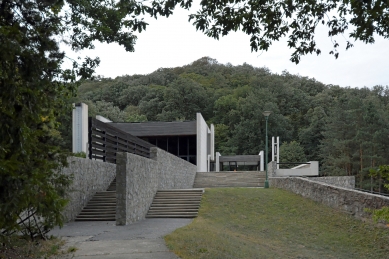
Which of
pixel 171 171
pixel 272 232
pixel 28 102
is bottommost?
pixel 272 232

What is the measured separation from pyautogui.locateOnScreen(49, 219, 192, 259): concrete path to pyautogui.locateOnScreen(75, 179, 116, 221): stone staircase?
77 centimetres

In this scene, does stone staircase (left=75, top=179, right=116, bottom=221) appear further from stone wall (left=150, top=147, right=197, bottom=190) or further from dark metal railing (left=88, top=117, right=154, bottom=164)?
stone wall (left=150, top=147, right=197, bottom=190)

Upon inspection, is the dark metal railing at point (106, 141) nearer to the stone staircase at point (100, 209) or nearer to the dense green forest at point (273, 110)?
the stone staircase at point (100, 209)

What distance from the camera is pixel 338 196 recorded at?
16547mm

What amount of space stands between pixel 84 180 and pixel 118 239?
6.44 meters

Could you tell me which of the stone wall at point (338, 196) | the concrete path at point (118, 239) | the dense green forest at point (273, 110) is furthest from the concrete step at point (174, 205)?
the dense green forest at point (273, 110)

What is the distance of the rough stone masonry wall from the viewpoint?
48.3 feet

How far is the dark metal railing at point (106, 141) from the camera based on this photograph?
17.0 metres

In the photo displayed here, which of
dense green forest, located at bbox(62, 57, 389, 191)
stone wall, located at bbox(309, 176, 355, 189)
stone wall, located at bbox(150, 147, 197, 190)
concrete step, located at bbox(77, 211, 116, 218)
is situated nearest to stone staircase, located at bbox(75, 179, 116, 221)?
concrete step, located at bbox(77, 211, 116, 218)

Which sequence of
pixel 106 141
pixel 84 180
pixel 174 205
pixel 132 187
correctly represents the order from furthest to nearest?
pixel 106 141
pixel 174 205
pixel 84 180
pixel 132 187

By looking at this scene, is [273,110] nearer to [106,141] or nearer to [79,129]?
[79,129]

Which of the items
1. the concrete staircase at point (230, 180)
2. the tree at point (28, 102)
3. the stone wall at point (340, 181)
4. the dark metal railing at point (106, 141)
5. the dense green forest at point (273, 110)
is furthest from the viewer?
the dense green forest at point (273, 110)

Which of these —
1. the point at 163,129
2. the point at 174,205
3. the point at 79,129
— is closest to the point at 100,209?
the point at 174,205

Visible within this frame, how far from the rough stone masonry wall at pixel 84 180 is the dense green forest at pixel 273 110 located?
3016cm
